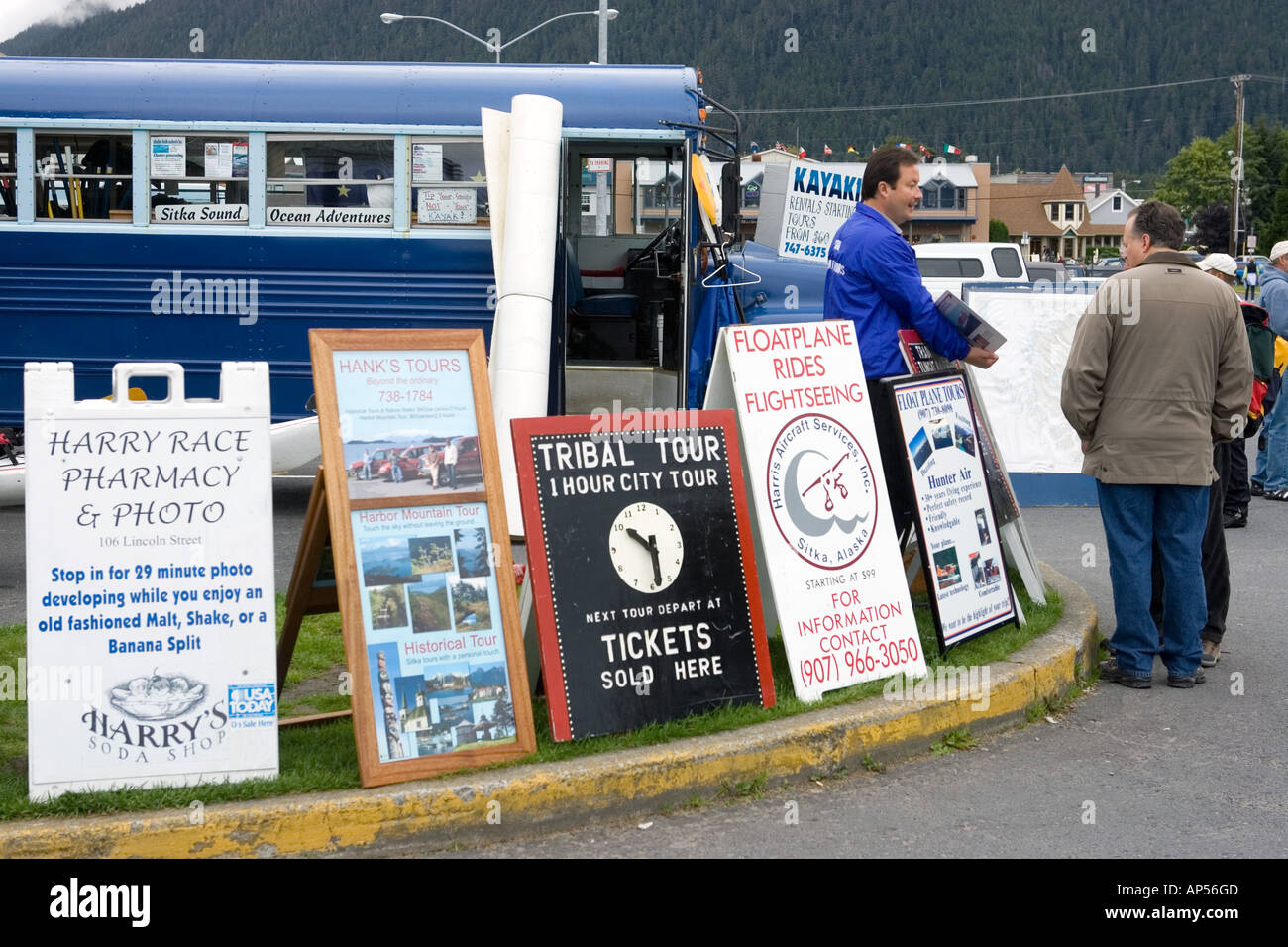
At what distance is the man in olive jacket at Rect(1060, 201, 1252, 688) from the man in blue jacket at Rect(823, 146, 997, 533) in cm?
57

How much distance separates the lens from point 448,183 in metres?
10.1

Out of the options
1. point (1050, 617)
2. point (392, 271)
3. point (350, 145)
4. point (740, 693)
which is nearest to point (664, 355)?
point (392, 271)

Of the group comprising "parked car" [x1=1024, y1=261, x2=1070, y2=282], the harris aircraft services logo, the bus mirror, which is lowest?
the harris aircraft services logo

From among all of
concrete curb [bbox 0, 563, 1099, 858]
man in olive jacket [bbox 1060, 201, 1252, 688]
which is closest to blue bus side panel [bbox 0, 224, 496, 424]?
man in olive jacket [bbox 1060, 201, 1252, 688]

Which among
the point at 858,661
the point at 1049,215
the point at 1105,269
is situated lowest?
the point at 858,661

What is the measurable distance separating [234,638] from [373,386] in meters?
0.93

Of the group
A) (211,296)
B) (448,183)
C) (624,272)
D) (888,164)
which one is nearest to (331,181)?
(448,183)

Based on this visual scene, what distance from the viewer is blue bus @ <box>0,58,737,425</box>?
10047 millimetres

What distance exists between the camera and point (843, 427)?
18.5 ft

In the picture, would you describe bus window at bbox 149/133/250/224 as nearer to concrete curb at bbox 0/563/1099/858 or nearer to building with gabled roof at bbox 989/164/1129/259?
concrete curb at bbox 0/563/1099/858

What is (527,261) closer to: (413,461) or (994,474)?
(994,474)

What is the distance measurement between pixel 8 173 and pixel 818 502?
7541mm

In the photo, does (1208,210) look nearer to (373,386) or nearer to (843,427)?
(843,427)

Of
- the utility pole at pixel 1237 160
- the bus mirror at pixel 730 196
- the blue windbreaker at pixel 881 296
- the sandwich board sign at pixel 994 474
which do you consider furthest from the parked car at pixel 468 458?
the utility pole at pixel 1237 160
